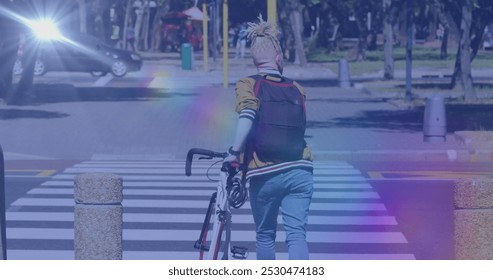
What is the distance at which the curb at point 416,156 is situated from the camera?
18078mm

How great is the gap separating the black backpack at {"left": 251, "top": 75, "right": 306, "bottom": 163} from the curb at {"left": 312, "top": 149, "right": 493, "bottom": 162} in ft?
36.2

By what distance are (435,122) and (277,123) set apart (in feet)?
42.1

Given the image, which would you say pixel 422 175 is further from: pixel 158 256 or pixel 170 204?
pixel 158 256

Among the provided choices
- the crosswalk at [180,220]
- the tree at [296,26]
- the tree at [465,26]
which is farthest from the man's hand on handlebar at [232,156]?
the tree at [296,26]

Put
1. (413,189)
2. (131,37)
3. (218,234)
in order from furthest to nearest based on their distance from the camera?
(131,37) < (413,189) < (218,234)

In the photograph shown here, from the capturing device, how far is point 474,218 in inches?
298

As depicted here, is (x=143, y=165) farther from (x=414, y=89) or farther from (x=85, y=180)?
(x=414, y=89)

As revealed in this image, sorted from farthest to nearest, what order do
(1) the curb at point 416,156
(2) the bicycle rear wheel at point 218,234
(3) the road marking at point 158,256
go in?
(1) the curb at point 416,156
(3) the road marking at point 158,256
(2) the bicycle rear wheel at point 218,234

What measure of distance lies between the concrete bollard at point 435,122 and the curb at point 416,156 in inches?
53.7

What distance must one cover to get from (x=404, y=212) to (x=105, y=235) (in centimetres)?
529

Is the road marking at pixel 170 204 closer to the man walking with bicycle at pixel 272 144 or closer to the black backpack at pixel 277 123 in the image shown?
the man walking with bicycle at pixel 272 144

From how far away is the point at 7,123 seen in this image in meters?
22.9

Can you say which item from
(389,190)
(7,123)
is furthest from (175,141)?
(389,190)

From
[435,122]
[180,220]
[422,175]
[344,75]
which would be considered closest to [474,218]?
[180,220]
